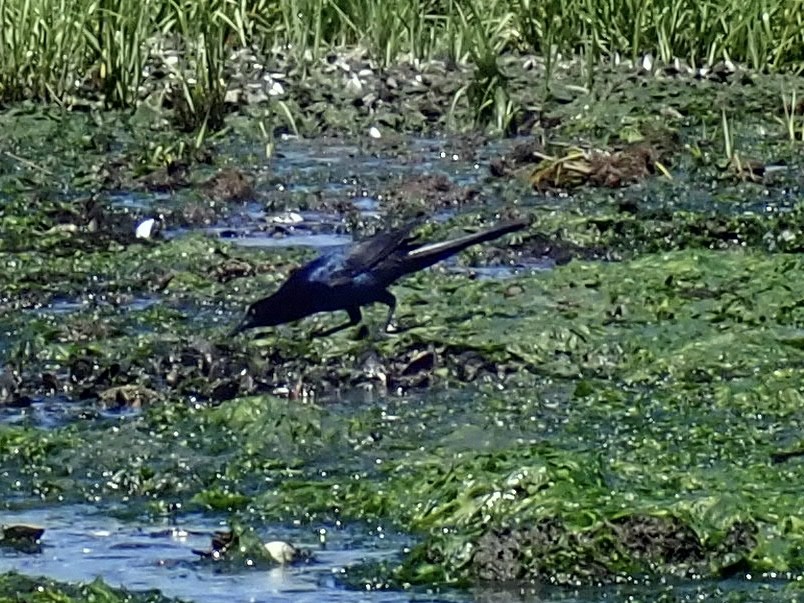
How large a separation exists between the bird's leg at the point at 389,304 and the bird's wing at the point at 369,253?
14 cm

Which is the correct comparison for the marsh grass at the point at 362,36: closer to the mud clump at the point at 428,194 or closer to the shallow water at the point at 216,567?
the mud clump at the point at 428,194

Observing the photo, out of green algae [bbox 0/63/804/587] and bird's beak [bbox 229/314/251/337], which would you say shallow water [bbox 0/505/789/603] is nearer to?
green algae [bbox 0/63/804/587]

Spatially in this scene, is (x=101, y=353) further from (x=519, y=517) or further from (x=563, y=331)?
(x=519, y=517)

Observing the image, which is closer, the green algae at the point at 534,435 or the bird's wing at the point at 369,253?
the green algae at the point at 534,435

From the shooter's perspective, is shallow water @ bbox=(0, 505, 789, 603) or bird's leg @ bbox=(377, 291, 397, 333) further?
bird's leg @ bbox=(377, 291, 397, 333)

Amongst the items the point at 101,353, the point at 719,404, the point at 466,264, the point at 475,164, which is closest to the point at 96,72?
the point at 475,164

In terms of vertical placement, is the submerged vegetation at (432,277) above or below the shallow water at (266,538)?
below

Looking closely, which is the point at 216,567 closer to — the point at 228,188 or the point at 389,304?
the point at 389,304

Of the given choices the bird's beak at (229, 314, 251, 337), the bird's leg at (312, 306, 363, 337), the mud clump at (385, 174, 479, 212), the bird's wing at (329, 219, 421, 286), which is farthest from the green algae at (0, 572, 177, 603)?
the mud clump at (385, 174, 479, 212)

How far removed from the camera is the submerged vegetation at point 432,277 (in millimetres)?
6285

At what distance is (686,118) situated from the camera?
1386cm

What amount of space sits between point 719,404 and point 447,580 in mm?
1908

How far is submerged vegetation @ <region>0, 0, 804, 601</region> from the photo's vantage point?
6285 mm

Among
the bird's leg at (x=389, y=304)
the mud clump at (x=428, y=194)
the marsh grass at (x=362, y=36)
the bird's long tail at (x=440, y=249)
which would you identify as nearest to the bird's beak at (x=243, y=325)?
the bird's leg at (x=389, y=304)
